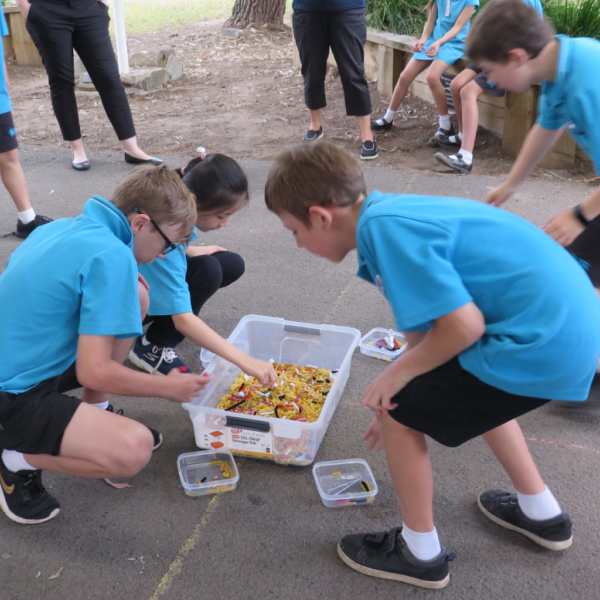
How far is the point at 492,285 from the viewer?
139 centimetres

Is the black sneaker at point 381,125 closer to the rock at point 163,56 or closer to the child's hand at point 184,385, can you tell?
the rock at point 163,56

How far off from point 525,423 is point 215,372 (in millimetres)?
1228

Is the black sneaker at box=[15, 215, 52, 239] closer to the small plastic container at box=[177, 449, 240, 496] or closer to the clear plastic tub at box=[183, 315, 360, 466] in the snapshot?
the clear plastic tub at box=[183, 315, 360, 466]

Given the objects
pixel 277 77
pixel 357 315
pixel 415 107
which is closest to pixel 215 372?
pixel 357 315

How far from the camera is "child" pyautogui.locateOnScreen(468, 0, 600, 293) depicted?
6.92 feet

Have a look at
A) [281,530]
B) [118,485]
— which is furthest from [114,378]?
[281,530]

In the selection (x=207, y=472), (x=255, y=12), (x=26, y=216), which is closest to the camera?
(x=207, y=472)

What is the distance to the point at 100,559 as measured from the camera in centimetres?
185

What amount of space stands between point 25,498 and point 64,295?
711 millimetres

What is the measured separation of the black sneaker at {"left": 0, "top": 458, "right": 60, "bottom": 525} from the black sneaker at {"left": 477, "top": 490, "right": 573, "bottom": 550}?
1.41 metres

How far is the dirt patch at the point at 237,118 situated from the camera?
5.51 m

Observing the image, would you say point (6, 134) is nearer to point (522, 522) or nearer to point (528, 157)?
point (528, 157)

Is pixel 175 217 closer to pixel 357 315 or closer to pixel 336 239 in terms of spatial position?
pixel 336 239

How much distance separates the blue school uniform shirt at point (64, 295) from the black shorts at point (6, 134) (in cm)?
216
